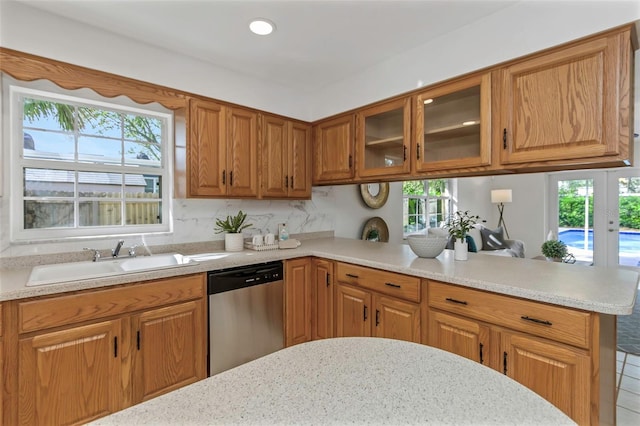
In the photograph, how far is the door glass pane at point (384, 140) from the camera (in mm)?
2473

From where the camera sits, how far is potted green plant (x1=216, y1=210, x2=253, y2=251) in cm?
263

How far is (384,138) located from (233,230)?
60.0 inches

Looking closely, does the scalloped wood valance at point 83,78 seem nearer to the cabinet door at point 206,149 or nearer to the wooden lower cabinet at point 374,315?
the cabinet door at point 206,149

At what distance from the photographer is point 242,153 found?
264 cm

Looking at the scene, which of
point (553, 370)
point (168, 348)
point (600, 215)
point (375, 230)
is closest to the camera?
point (553, 370)

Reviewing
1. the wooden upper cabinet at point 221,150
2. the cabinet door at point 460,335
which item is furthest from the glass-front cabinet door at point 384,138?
the cabinet door at point 460,335

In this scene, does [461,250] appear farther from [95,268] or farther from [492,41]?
[95,268]

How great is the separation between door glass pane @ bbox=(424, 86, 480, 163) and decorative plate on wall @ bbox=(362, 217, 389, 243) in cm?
165

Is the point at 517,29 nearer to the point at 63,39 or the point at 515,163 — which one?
the point at 515,163

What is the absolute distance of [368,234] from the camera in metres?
3.83

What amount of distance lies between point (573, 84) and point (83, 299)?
9.33 feet

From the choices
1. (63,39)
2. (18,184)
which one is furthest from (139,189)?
(63,39)

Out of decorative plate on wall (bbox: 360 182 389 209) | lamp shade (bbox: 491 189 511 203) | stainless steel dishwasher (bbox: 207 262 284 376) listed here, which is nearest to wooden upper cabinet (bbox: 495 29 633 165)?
stainless steel dishwasher (bbox: 207 262 284 376)

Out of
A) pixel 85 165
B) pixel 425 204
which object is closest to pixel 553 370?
pixel 85 165
